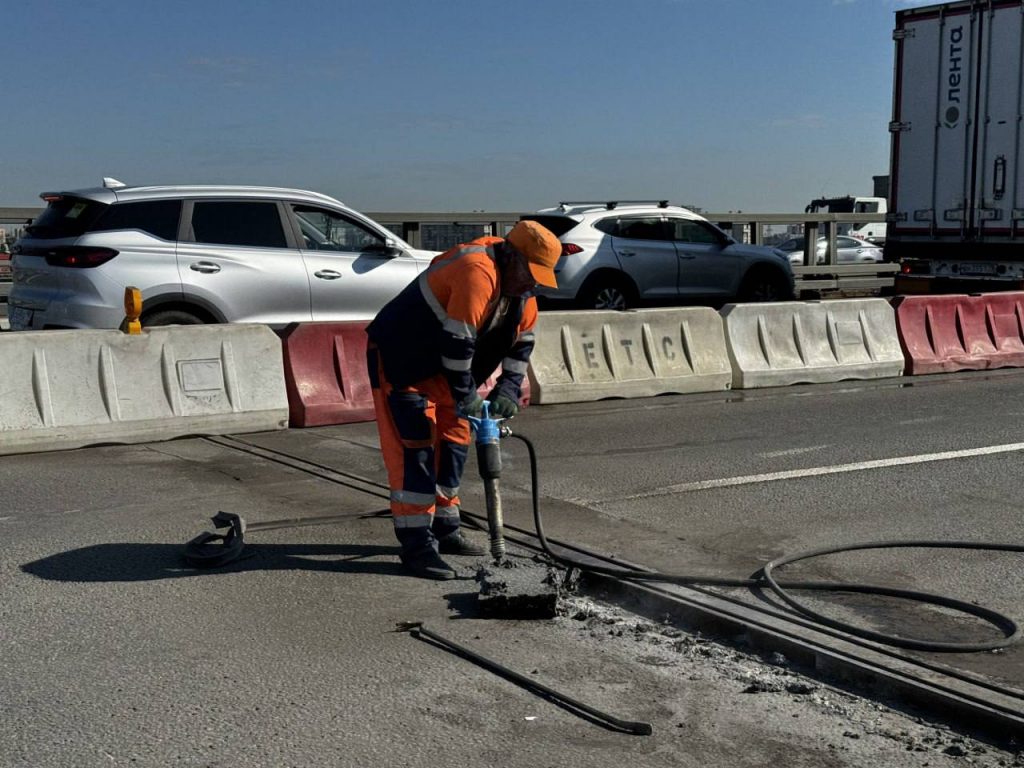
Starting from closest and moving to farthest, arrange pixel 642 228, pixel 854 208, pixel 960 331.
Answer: pixel 960 331 → pixel 642 228 → pixel 854 208

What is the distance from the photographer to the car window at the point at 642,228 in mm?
16656

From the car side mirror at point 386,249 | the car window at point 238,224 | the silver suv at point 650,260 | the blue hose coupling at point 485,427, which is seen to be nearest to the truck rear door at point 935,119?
the silver suv at point 650,260

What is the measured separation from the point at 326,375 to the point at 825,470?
13.9 ft

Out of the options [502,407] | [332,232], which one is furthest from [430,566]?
[332,232]

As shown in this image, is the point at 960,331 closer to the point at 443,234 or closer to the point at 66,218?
the point at 443,234

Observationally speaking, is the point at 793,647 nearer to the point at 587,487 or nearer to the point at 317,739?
the point at 317,739

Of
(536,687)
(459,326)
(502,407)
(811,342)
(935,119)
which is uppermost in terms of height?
(935,119)

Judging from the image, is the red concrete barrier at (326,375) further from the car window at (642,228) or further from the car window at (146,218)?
the car window at (642,228)

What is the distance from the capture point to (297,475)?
8297mm

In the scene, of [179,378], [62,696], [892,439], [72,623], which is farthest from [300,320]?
[62,696]

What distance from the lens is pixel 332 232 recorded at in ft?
38.9

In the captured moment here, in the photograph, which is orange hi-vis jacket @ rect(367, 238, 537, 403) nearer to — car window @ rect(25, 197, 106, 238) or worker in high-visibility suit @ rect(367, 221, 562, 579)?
worker in high-visibility suit @ rect(367, 221, 562, 579)

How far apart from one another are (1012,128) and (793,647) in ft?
43.1

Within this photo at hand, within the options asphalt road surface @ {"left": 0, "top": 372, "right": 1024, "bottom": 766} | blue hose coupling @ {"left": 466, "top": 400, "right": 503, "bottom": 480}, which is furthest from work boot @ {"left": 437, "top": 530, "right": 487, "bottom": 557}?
blue hose coupling @ {"left": 466, "top": 400, "right": 503, "bottom": 480}
